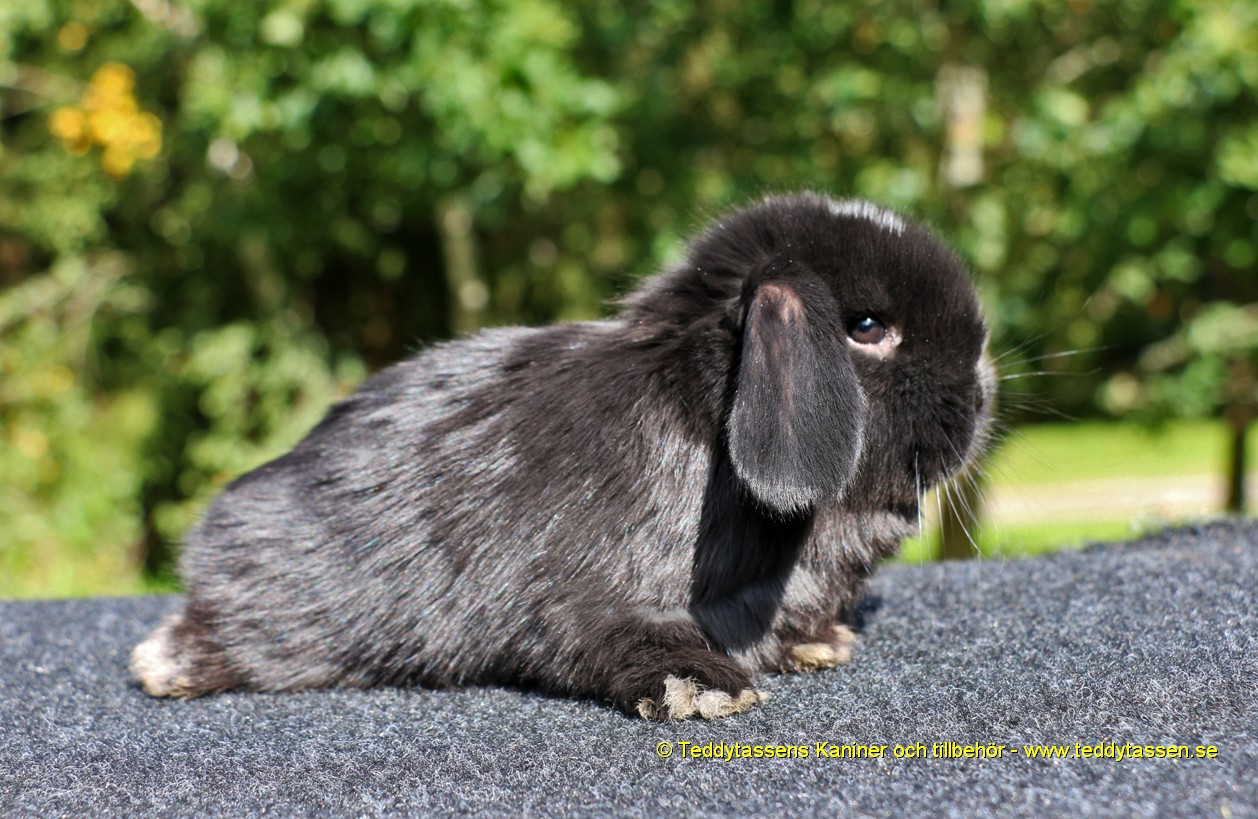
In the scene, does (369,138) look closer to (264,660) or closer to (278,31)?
(278,31)

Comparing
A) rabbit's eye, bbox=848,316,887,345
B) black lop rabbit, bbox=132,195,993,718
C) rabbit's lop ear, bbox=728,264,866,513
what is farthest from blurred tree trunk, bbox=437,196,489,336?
rabbit's lop ear, bbox=728,264,866,513

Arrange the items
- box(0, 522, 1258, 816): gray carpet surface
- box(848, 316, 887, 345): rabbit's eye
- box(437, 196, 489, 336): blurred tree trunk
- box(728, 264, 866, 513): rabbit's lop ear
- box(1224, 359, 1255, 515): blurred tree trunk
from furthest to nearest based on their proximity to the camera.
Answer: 1. box(437, 196, 489, 336): blurred tree trunk
2. box(1224, 359, 1255, 515): blurred tree trunk
3. box(848, 316, 887, 345): rabbit's eye
4. box(728, 264, 866, 513): rabbit's lop ear
5. box(0, 522, 1258, 816): gray carpet surface

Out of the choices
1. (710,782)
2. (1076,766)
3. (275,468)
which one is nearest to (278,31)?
(275,468)

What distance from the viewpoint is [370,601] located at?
8.14 ft

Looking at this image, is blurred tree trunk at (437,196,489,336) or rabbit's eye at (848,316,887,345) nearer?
rabbit's eye at (848,316,887,345)

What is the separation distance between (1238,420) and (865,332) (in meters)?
4.63

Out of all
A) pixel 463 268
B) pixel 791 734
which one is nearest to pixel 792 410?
pixel 791 734

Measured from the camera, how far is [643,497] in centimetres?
239

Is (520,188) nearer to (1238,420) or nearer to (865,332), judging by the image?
(865,332)

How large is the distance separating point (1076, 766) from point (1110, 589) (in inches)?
46.1

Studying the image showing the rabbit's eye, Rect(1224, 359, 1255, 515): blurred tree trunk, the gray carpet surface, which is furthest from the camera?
Rect(1224, 359, 1255, 515): blurred tree trunk

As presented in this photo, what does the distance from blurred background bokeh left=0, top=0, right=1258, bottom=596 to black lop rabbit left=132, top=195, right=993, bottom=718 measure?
49 cm

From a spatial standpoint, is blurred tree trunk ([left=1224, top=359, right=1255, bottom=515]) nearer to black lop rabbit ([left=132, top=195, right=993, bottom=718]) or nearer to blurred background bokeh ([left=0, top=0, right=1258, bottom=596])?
blurred background bokeh ([left=0, top=0, right=1258, bottom=596])

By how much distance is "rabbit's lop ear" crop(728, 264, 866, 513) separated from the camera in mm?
2188
